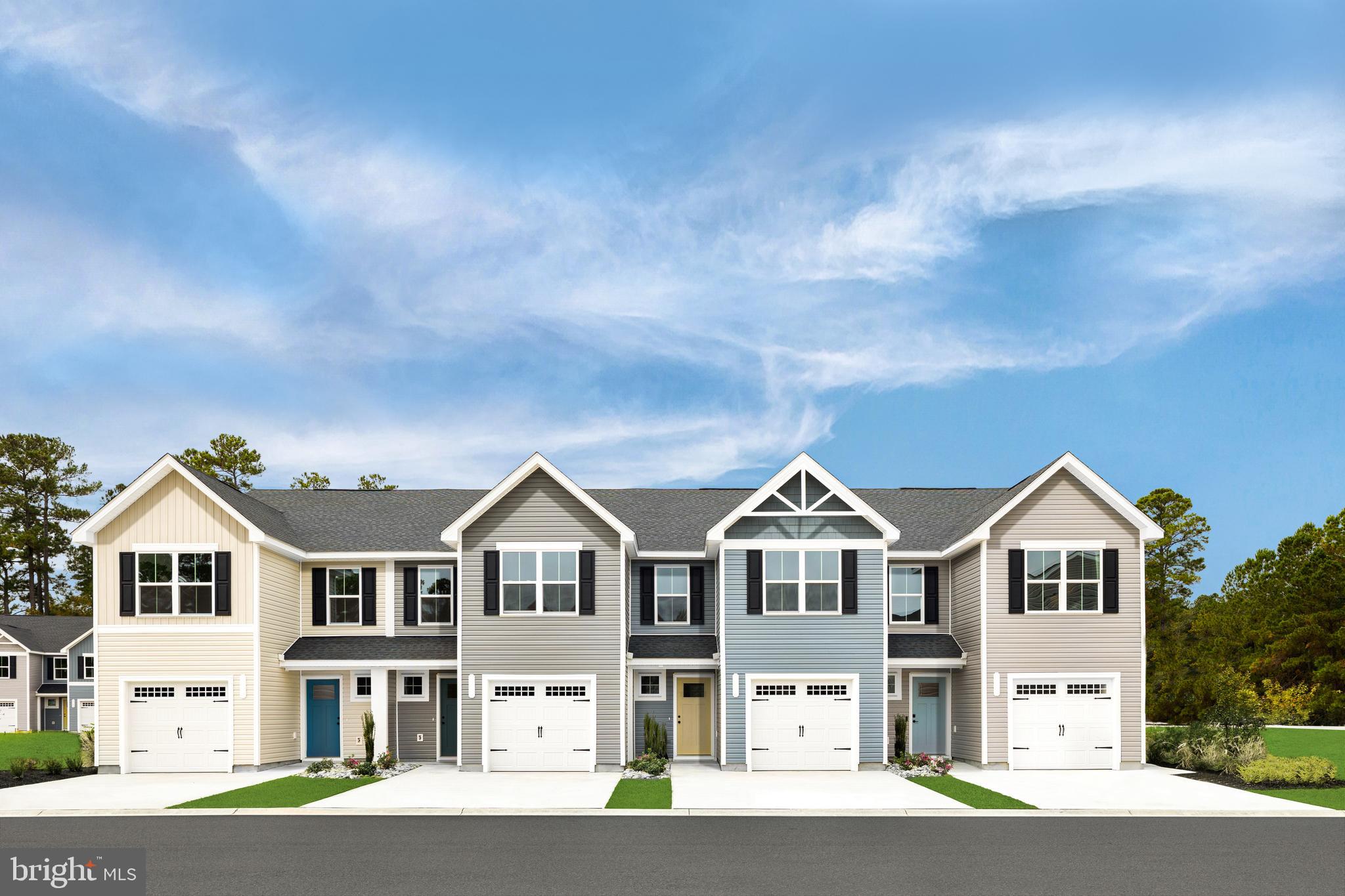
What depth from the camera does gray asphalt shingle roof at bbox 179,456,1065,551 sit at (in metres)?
30.4

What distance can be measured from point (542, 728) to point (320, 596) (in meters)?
7.91

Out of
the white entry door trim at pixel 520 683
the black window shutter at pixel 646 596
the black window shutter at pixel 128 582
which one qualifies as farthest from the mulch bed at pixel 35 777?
the black window shutter at pixel 646 596

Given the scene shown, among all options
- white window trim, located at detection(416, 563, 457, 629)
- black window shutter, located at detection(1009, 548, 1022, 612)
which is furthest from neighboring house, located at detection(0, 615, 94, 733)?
black window shutter, located at detection(1009, 548, 1022, 612)

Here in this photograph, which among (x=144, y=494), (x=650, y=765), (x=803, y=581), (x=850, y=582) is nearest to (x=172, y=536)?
(x=144, y=494)

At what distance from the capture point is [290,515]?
32906mm

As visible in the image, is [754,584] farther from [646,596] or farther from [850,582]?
[646,596]

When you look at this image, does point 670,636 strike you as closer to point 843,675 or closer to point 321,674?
point 843,675

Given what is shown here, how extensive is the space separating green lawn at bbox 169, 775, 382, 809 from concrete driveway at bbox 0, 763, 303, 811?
0.42 m

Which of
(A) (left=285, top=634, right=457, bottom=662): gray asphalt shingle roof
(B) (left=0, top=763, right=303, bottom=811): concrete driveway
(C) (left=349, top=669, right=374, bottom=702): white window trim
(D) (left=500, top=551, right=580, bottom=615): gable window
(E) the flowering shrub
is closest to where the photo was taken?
(B) (left=0, top=763, right=303, bottom=811): concrete driveway

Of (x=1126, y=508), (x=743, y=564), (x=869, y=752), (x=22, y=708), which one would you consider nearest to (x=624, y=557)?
(x=743, y=564)

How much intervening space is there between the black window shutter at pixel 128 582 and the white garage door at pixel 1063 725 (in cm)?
2217

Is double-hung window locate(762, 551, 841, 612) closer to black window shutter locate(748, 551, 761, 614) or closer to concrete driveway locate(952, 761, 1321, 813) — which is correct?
black window shutter locate(748, 551, 761, 614)

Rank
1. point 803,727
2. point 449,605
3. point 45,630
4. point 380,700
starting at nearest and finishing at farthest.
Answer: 1. point 803,727
2. point 380,700
3. point 449,605
4. point 45,630

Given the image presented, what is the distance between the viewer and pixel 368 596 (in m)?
30.7
